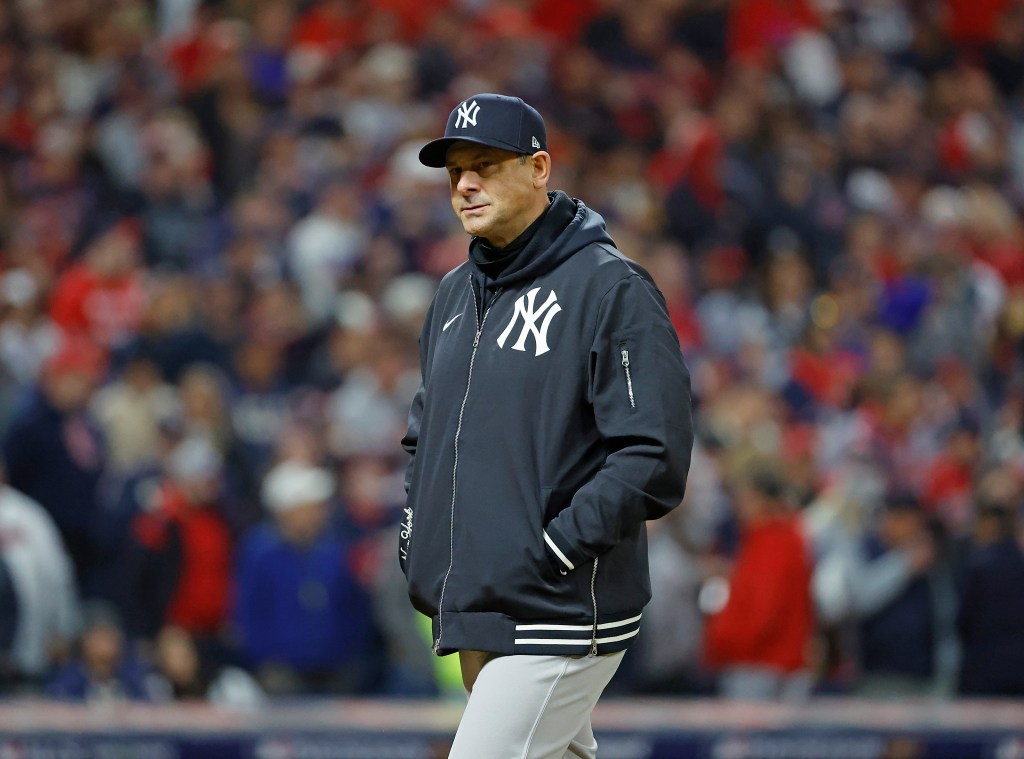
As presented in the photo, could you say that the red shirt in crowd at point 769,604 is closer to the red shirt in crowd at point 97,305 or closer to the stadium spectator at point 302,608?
the stadium spectator at point 302,608

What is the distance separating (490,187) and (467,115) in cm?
16

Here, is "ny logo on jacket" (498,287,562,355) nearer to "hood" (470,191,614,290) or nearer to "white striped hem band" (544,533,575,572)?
"hood" (470,191,614,290)

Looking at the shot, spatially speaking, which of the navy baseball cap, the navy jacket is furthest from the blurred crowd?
the navy baseball cap

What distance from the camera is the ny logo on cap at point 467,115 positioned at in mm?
3562

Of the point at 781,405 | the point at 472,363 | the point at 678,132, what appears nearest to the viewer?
the point at 472,363

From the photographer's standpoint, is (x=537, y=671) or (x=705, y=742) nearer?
(x=537, y=671)

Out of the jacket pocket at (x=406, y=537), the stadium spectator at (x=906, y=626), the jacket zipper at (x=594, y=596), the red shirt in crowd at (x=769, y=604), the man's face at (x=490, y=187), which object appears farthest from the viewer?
the stadium spectator at (x=906, y=626)

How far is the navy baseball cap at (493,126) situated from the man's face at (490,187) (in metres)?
0.04

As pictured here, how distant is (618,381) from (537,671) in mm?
608

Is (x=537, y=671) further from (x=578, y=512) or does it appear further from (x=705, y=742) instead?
(x=705, y=742)

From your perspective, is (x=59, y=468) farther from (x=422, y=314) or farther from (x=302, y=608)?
(x=422, y=314)

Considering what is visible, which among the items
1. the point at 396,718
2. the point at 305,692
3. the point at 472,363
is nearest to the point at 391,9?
the point at 305,692

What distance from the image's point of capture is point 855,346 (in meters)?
11.1

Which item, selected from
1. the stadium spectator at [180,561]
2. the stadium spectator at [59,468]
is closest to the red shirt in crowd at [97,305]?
the stadium spectator at [59,468]
